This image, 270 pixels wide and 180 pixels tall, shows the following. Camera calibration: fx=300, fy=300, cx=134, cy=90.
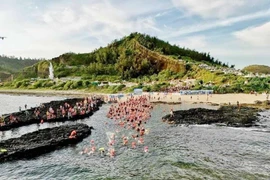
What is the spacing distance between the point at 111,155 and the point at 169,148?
687 centimetres

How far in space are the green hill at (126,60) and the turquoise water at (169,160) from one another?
3609 inches

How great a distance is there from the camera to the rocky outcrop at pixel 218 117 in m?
46.8

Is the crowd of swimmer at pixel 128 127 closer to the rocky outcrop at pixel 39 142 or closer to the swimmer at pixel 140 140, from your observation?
the swimmer at pixel 140 140

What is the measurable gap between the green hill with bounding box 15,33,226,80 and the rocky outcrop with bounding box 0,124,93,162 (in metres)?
93.4

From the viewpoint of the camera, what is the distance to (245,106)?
63406 millimetres

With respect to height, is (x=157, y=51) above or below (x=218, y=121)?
above

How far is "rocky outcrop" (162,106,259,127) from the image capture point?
4675cm

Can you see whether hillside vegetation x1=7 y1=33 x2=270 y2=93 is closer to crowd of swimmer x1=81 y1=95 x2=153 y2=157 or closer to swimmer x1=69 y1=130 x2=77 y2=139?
crowd of swimmer x1=81 y1=95 x2=153 y2=157

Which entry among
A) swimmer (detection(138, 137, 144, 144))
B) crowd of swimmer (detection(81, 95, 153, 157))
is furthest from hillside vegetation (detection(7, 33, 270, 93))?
swimmer (detection(138, 137, 144, 144))

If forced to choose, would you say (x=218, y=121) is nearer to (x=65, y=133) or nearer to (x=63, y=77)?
(x=65, y=133)

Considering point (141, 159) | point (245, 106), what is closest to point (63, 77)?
point (245, 106)

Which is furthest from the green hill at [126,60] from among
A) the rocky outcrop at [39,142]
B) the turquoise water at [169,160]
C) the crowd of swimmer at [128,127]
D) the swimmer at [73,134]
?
the swimmer at [73,134]

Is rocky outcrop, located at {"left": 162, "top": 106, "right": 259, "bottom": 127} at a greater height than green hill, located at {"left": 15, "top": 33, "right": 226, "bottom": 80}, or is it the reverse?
green hill, located at {"left": 15, "top": 33, "right": 226, "bottom": 80}

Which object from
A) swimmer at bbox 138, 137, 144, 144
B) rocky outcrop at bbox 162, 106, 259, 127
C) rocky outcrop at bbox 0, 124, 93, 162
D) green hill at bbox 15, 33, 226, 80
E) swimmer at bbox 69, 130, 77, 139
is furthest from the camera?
green hill at bbox 15, 33, 226, 80
